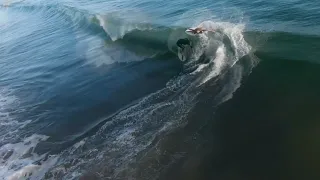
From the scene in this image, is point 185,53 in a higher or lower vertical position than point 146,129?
higher

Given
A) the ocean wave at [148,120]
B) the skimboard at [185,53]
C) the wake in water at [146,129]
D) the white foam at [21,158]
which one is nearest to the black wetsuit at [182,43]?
the skimboard at [185,53]

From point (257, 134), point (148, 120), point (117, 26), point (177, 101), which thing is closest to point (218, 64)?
point (177, 101)

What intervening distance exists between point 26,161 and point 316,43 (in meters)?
19.3

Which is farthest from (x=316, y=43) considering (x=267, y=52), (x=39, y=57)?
(x=39, y=57)

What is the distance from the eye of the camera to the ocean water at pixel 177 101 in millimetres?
16906

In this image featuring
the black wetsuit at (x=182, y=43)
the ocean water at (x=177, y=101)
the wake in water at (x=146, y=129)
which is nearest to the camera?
the ocean water at (x=177, y=101)

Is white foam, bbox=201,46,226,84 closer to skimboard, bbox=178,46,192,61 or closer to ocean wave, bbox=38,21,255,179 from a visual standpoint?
ocean wave, bbox=38,21,255,179

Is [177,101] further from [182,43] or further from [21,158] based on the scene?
[21,158]

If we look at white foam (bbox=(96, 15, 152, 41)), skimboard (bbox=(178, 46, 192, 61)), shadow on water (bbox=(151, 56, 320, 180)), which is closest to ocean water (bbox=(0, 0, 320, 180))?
shadow on water (bbox=(151, 56, 320, 180))

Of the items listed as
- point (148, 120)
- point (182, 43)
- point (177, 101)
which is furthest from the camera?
point (182, 43)

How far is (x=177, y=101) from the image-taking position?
21.6 m

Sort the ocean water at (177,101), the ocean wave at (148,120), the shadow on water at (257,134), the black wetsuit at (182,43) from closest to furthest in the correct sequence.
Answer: the shadow on water at (257,134), the ocean water at (177,101), the ocean wave at (148,120), the black wetsuit at (182,43)

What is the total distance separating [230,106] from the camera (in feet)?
66.1

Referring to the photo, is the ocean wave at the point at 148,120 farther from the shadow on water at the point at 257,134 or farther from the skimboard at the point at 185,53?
the shadow on water at the point at 257,134
